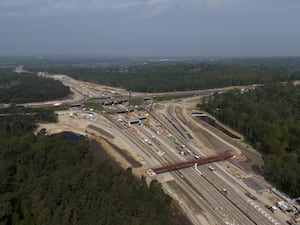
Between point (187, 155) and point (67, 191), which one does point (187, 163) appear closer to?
point (187, 155)

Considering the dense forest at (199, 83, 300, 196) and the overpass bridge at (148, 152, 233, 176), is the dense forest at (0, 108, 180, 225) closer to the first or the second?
the overpass bridge at (148, 152, 233, 176)

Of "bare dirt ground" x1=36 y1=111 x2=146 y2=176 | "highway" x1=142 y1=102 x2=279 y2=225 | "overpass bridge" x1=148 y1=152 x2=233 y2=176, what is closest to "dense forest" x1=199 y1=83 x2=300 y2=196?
"highway" x1=142 y1=102 x2=279 y2=225

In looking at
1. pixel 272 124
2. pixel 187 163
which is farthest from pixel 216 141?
pixel 187 163

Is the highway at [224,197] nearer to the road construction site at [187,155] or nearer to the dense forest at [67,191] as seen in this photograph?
the road construction site at [187,155]

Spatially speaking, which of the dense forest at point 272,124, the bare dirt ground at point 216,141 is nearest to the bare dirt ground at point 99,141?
the bare dirt ground at point 216,141

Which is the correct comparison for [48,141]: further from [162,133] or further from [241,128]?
[241,128]
